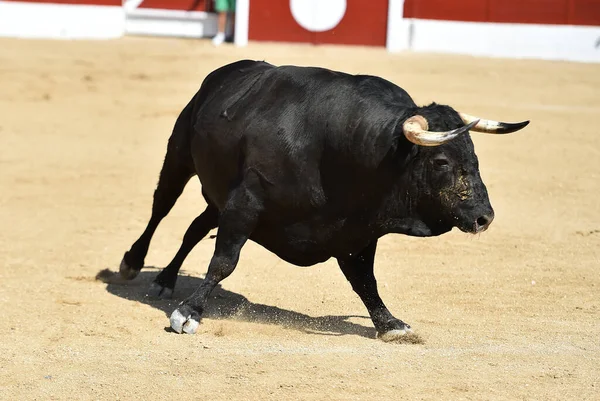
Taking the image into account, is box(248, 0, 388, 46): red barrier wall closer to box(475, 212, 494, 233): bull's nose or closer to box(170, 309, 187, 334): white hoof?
box(170, 309, 187, 334): white hoof

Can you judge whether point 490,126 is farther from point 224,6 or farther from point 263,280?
point 224,6

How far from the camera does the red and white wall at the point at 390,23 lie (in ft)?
49.4

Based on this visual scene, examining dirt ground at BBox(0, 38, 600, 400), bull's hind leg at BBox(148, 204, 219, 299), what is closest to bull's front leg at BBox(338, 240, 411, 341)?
dirt ground at BBox(0, 38, 600, 400)

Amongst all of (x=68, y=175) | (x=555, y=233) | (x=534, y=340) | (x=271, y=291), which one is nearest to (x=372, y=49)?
(x=68, y=175)

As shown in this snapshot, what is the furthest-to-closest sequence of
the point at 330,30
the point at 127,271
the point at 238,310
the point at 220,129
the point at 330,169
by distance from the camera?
the point at 330,30 → the point at 127,271 → the point at 238,310 → the point at 220,129 → the point at 330,169

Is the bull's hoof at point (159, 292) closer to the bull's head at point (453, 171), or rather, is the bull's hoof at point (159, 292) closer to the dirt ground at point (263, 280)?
the dirt ground at point (263, 280)

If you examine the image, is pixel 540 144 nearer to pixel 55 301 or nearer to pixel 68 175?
pixel 68 175

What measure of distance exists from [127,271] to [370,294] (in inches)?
63.8

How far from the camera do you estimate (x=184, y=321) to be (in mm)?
5191

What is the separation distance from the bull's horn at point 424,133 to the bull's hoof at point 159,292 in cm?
193

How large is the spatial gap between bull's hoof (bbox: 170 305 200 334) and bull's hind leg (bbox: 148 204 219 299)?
859mm

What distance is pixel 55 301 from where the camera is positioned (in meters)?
5.80

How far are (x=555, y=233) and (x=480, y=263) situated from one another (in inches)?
44.7

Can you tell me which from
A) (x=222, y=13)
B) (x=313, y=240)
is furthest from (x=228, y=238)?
(x=222, y=13)
